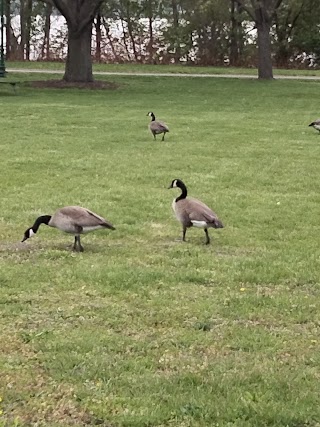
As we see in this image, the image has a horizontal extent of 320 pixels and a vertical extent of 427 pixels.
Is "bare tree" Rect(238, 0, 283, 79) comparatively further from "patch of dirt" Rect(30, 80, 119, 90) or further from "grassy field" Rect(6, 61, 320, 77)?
"patch of dirt" Rect(30, 80, 119, 90)

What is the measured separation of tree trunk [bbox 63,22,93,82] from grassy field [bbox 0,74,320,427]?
44.6 ft

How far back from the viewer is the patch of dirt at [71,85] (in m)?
27.9

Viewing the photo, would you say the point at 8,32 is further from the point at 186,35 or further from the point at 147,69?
the point at 147,69

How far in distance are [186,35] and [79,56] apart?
16098 mm

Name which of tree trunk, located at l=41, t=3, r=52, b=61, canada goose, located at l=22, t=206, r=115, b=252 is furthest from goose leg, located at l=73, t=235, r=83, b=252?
tree trunk, located at l=41, t=3, r=52, b=61

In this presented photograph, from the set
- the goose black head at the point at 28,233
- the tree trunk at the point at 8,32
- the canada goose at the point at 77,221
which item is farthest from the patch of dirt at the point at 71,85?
the canada goose at the point at 77,221

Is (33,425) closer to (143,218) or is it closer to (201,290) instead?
(201,290)

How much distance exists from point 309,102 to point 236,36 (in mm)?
20111

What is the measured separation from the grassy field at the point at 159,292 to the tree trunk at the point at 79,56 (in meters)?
13.6

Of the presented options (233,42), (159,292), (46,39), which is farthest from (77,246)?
(46,39)

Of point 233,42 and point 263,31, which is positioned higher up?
point 263,31

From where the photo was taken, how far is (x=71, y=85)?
92.3 ft

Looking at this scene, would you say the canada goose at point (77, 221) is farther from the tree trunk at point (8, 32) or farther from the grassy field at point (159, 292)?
the tree trunk at point (8, 32)

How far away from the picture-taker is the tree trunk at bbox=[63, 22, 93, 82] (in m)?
28.4
